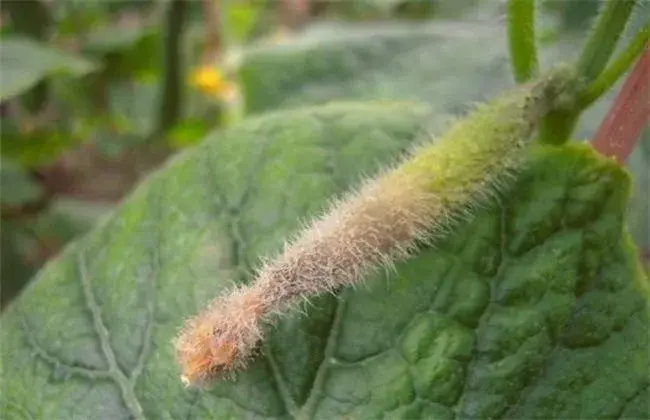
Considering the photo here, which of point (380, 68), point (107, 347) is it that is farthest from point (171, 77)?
point (107, 347)

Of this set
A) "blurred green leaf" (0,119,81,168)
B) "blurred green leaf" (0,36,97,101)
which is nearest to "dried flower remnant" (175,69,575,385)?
"blurred green leaf" (0,36,97,101)

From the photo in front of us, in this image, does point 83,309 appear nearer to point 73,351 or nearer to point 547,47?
point 73,351

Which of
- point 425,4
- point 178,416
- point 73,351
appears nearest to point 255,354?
point 178,416

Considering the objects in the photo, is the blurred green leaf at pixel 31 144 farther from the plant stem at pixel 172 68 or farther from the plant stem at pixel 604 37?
the plant stem at pixel 604 37

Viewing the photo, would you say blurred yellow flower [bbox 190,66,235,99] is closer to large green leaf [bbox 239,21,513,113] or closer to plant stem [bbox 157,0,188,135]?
plant stem [bbox 157,0,188,135]

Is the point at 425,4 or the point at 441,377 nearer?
the point at 441,377

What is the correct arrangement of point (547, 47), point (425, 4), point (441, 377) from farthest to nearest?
point (425, 4), point (547, 47), point (441, 377)

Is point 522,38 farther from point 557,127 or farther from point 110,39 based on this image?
point 110,39
